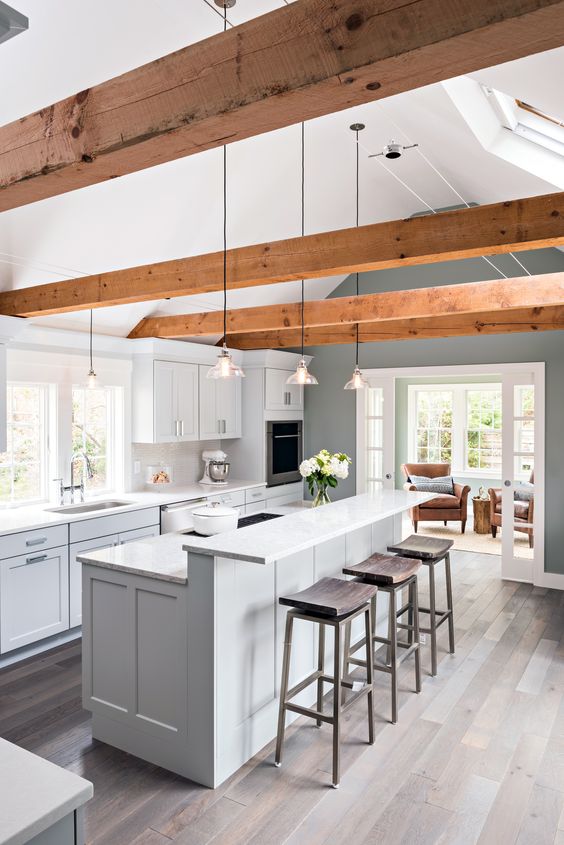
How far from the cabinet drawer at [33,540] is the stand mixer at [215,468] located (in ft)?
7.43

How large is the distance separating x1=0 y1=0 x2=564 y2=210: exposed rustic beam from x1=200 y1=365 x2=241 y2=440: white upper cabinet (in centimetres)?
449

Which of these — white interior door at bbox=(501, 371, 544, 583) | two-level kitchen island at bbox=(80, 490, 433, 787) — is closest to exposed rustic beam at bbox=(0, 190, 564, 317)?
two-level kitchen island at bbox=(80, 490, 433, 787)

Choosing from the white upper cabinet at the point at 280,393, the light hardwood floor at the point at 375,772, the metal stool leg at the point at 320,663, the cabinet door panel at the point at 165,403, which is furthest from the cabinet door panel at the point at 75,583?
the white upper cabinet at the point at 280,393

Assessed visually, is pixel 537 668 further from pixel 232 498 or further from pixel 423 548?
pixel 232 498

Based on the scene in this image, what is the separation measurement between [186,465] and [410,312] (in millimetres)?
3173

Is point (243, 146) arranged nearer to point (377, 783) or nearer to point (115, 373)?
point (115, 373)

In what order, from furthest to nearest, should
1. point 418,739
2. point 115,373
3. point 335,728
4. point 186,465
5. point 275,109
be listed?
point 186,465 → point 115,373 → point 418,739 → point 335,728 → point 275,109

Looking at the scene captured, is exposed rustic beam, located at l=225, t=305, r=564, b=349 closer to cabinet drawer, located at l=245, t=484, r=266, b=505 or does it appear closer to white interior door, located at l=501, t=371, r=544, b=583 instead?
white interior door, located at l=501, t=371, r=544, b=583

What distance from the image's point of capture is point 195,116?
1417 mm

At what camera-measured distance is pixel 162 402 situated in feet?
19.0

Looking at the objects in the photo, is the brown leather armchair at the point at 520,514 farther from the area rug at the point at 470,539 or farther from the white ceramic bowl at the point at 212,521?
the white ceramic bowl at the point at 212,521

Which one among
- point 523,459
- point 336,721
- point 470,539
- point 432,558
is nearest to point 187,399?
point 432,558

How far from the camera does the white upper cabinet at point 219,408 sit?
248 inches

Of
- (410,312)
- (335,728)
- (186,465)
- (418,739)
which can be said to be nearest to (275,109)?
(335,728)
